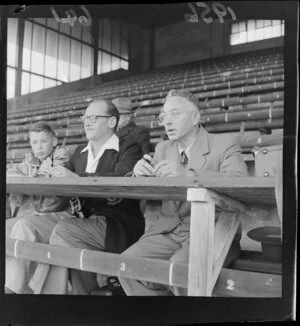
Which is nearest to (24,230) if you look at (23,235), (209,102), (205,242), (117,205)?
(23,235)

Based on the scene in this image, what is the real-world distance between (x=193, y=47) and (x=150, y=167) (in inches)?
11.7

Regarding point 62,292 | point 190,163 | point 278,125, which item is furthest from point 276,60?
point 62,292

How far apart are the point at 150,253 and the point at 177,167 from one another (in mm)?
208

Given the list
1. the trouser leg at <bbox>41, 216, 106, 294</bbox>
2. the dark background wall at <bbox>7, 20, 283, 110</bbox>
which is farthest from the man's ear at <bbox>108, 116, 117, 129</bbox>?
the trouser leg at <bbox>41, 216, 106, 294</bbox>

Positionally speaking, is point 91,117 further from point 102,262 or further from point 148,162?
point 102,262

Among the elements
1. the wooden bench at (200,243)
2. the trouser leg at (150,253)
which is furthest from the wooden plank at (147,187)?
the trouser leg at (150,253)

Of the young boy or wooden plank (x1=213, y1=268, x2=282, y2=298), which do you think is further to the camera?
the young boy

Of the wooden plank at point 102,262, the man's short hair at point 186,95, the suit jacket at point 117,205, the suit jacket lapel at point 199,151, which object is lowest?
the wooden plank at point 102,262

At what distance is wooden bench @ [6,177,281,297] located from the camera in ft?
3.43

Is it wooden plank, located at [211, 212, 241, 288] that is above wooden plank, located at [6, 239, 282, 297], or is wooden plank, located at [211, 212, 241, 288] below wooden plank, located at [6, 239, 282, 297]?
above

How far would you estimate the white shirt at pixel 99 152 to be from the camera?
1.15m

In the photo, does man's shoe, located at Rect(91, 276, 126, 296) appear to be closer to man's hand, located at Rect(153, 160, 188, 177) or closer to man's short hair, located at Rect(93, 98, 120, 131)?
man's hand, located at Rect(153, 160, 188, 177)

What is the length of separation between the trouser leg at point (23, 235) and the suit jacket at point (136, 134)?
0.26 metres

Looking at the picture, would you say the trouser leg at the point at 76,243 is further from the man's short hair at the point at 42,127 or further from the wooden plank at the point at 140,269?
the man's short hair at the point at 42,127
